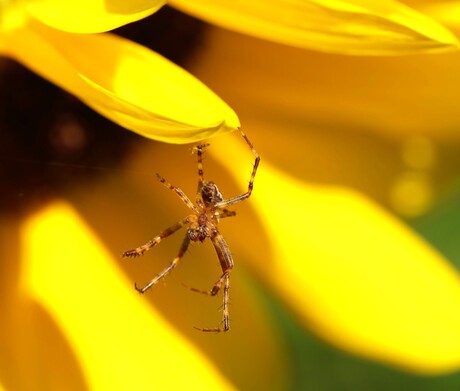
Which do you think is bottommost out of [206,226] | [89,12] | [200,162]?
[206,226]

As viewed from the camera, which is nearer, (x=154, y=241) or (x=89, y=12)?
(x=89, y=12)

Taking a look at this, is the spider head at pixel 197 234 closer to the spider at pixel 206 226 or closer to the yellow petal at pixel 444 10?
the spider at pixel 206 226

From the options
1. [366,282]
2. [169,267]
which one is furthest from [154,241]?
[366,282]

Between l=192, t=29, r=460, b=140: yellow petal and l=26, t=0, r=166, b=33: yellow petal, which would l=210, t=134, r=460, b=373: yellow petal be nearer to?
l=192, t=29, r=460, b=140: yellow petal

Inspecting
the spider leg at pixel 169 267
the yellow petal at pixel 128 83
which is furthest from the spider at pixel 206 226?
the yellow petal at pixel 128 83

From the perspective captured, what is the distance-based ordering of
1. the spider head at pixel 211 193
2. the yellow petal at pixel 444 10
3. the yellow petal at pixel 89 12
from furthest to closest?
1. the spider head at pixel 211 193
2. the yellow petal at pixel 444 10
3. the yellow petal at pixel 89 12

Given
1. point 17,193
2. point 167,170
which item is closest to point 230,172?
point 167,170

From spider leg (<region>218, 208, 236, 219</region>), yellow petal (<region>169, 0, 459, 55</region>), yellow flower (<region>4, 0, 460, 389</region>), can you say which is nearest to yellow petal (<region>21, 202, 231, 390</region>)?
yellow flower (<region>4, 0, 460, 389</region>)

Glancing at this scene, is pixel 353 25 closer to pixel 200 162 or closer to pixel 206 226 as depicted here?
pixel 200 162
